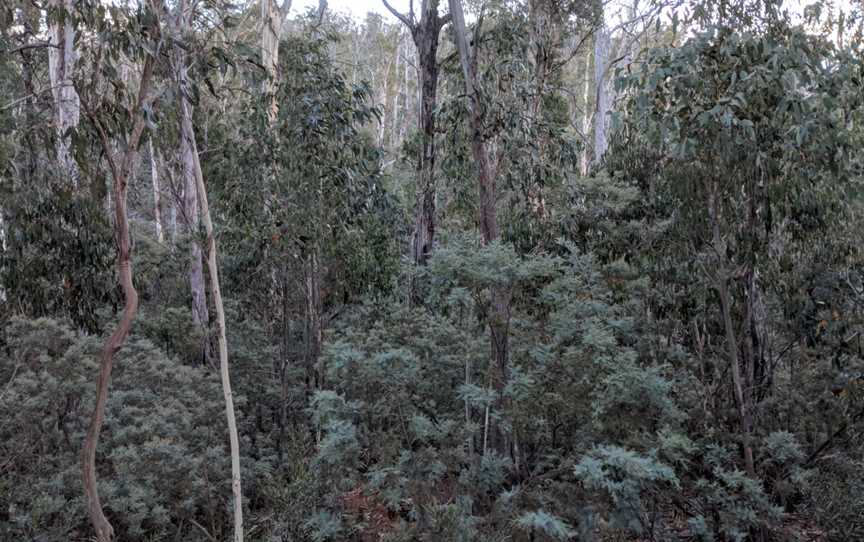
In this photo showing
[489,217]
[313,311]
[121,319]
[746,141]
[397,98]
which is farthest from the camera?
[397,98]

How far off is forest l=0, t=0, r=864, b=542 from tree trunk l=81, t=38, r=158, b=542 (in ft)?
0.07

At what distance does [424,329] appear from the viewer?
240 inches

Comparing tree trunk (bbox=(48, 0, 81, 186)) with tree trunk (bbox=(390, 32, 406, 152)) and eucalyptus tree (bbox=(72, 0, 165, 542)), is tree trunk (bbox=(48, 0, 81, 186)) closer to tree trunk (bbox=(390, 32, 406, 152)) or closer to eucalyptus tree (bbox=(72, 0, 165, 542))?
eucalyptus tree (bbox=(72, 0, 165, 542))

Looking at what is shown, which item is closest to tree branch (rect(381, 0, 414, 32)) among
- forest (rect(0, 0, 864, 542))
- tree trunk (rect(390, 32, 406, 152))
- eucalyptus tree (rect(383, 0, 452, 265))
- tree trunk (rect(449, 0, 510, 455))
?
eucalyptus tree (rect(383, 0, 452, 265))

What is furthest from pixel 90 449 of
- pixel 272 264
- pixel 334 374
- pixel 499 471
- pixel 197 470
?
pixel 272 264

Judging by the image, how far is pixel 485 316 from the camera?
508 cm

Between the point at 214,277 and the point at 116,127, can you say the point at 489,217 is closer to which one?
the point at 214,277

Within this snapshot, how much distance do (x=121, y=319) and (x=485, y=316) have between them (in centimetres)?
231

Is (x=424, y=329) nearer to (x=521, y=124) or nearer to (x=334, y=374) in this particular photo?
(x=334, y=374)

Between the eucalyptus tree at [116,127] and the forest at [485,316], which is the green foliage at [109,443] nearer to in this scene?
the forest at [485,316]

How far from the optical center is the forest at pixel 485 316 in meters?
4.62

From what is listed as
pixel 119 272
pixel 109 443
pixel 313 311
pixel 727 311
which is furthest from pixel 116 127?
pixel 727 311

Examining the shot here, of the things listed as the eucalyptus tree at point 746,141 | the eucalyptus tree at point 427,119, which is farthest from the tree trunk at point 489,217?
the eucalyptus tree at point 427,119

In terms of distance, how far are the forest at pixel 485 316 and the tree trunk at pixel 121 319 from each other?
2 cm
